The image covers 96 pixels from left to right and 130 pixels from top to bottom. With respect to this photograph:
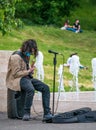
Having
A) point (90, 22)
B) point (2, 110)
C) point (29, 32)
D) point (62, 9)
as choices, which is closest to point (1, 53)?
point (2, 110)

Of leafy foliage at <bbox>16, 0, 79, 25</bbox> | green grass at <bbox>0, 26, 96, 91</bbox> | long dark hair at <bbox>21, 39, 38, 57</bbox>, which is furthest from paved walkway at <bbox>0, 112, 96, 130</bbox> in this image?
leafy foliage at <bbox>16, 0, 79, 25</bbox>

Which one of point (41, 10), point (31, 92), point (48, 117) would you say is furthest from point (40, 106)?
point (41, 10)

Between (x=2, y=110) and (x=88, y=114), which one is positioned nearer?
(x=88, y=114)

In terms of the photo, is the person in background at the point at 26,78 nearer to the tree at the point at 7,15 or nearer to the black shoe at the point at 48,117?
the black shoe at the point at 48,117

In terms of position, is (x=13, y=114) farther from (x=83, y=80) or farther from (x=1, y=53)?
(x=83, y=80)

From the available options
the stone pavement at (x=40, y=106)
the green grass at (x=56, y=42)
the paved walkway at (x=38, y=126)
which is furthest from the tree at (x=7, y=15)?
the green grass at (x=56, y=42)

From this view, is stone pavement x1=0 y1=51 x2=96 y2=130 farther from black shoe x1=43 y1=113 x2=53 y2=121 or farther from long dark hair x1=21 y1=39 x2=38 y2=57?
long dark hair x1=21 y1=39 x2=38 y2=57

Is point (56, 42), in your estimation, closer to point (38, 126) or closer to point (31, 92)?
point (31, 92)

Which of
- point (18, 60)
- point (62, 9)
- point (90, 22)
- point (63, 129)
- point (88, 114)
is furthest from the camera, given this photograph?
point (90, 22)

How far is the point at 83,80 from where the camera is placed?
76.4 feet

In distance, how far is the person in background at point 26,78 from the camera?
11.0 meters

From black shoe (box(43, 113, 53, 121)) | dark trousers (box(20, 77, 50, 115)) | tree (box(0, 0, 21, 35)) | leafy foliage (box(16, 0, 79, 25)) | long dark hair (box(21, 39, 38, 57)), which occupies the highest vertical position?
leafy foliage (box(16, 0, 79, 25))

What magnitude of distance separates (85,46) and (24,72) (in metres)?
22.6

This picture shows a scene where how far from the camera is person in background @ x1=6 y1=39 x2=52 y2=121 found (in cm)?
1101
